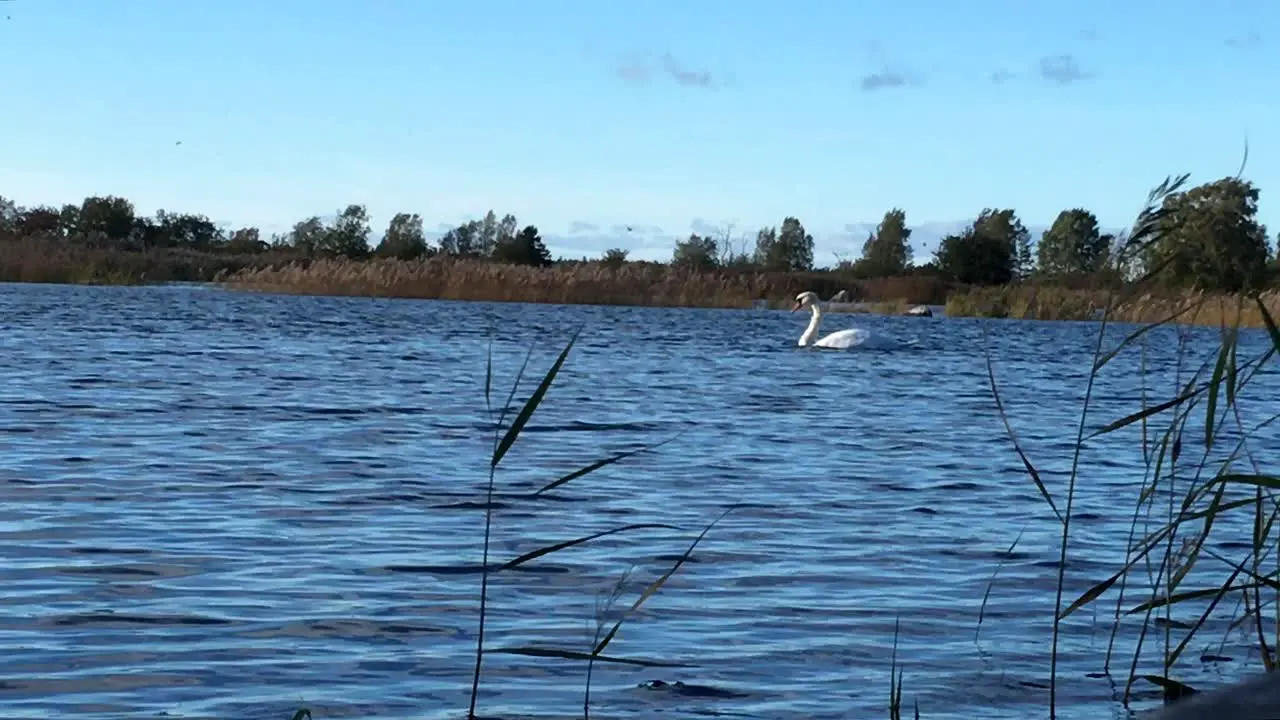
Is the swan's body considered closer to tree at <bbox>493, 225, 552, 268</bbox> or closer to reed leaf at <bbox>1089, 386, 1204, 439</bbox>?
reed leaf at <bbox>1089, 386, 1204, 439</bbox>

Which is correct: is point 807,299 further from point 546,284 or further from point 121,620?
point 121,620

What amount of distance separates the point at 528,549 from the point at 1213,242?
10.6 feet

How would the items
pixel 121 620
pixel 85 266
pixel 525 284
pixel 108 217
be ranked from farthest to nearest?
pixel 108 217, pixel 85 266, pixel 525 284, pixel 121 620

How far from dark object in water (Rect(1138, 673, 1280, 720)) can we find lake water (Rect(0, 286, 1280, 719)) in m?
3.67

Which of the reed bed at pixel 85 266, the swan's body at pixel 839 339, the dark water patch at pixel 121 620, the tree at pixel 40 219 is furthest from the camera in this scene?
the tree at pixel 40 219

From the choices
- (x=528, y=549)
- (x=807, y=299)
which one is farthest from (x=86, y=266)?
(x=528, y=549)

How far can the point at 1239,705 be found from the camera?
1.06 m

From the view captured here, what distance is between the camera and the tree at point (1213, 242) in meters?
4.94

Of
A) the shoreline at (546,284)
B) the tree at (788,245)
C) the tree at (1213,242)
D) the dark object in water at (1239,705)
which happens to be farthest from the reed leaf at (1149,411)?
the tree at (788,245)

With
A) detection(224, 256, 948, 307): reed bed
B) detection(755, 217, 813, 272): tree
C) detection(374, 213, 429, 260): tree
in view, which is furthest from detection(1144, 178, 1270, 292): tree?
detection(755, 217, 813, 272): tree

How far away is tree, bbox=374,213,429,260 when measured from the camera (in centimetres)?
7456

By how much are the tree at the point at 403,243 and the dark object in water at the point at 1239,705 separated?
235 feet

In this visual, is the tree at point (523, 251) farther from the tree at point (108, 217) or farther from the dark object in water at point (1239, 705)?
the dark object in water at point (1239, 705)

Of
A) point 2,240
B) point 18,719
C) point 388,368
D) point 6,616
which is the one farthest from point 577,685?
point 2,240
